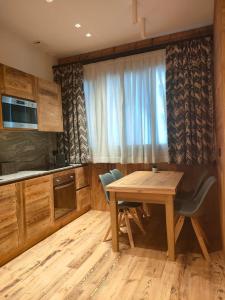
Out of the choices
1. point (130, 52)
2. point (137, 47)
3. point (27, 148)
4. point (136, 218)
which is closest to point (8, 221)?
point (27, 148)

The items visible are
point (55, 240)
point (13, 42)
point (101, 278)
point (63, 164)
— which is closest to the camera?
point (101, 278)

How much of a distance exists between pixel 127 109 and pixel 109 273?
8.00ft

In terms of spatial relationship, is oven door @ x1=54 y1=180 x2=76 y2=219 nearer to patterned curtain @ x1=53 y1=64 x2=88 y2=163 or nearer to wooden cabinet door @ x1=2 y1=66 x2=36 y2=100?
patterned curtain @ x1=53 y1=64 x2=88 y2=163

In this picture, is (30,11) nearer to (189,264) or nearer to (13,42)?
(13,42)

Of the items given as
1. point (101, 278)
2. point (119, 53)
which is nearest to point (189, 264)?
point (101, 278)

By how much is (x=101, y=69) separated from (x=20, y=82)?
144 centimetres

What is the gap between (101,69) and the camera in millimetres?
3887

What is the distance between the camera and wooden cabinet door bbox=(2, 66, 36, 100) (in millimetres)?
2787

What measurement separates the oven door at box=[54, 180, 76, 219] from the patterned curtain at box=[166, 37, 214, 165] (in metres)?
1.65

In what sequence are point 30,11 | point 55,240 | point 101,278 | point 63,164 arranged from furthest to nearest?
point 63,164, point 55,240, point 30,11, point 101,278

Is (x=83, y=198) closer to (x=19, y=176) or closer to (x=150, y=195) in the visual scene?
(x=19, y=176)

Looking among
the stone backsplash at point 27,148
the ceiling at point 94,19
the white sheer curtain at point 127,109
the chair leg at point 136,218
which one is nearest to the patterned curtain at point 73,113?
the white sheer curtain at point 127,109

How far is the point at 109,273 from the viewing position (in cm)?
218

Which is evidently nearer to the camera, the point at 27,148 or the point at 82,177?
the point at 27,148
